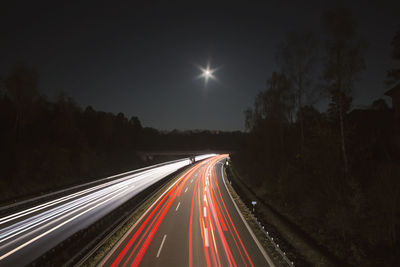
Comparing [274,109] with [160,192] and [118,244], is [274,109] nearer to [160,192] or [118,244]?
[160,192]

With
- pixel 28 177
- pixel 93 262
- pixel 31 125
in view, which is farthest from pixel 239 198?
pixel 31 125

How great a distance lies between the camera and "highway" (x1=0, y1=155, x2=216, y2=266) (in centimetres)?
1205

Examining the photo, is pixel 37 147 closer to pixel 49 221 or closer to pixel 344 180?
pixel 49 221

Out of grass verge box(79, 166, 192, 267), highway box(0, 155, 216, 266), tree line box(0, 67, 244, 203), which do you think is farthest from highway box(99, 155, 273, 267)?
tree line box(0, 67, 244, 203)

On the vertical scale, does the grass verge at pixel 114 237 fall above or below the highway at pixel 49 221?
below

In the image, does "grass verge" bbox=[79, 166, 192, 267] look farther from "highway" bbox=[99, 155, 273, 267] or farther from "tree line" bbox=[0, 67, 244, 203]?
"tree line" bbox=[0, 67, 244, 203]

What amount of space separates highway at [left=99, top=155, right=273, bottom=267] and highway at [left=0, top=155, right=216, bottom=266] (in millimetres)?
4463

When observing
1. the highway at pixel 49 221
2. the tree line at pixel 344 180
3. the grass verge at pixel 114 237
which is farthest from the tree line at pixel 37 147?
the tree line at pixel 344 180

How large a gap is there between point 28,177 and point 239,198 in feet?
96.0

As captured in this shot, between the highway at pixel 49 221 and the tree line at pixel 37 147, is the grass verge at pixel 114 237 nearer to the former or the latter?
the highway at pixel 49 221

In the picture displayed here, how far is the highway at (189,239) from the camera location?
35.4ft

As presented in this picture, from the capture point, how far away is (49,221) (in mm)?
16312

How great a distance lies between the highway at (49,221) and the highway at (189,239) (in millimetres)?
4463

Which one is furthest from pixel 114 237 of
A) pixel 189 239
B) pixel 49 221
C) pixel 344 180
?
pixel 344 180
